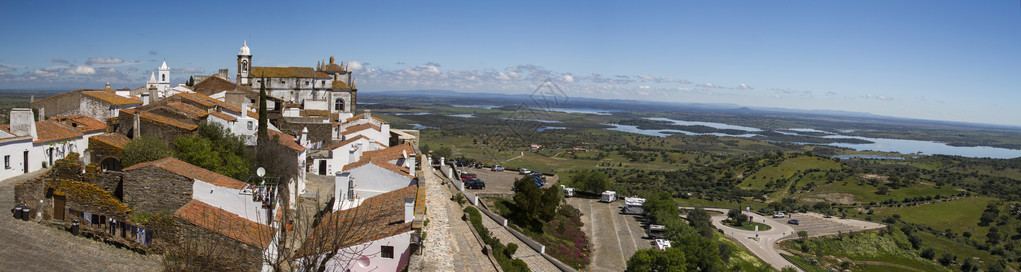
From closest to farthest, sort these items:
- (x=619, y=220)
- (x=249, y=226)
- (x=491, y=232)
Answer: (x=249, y=226) → (x=491, y=232) → (x=619, y=220)

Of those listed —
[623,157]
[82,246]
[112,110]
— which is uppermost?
[112,110]

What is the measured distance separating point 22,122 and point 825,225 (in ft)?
185

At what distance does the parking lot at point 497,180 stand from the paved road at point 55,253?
23.1 meters

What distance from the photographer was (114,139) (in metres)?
19.5

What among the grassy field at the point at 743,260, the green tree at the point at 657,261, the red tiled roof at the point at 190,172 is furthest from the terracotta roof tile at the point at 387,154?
the grassy field at the point at 743,260

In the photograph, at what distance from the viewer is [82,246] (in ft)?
44.8

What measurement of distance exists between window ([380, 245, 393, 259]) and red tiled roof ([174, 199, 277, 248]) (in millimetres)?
2416

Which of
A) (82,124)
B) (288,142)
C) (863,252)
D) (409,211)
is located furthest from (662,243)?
(82,124)

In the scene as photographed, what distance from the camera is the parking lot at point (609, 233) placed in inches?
1225

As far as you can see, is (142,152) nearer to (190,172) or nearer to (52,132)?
(190,172)

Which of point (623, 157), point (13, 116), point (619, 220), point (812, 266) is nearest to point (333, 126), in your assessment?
point (13, 116)

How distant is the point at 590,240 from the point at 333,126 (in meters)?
15.4

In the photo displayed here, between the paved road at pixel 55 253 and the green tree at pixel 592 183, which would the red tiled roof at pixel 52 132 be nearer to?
the paved road at pixel 55 253

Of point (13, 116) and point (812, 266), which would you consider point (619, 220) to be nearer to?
point (812, 266)
